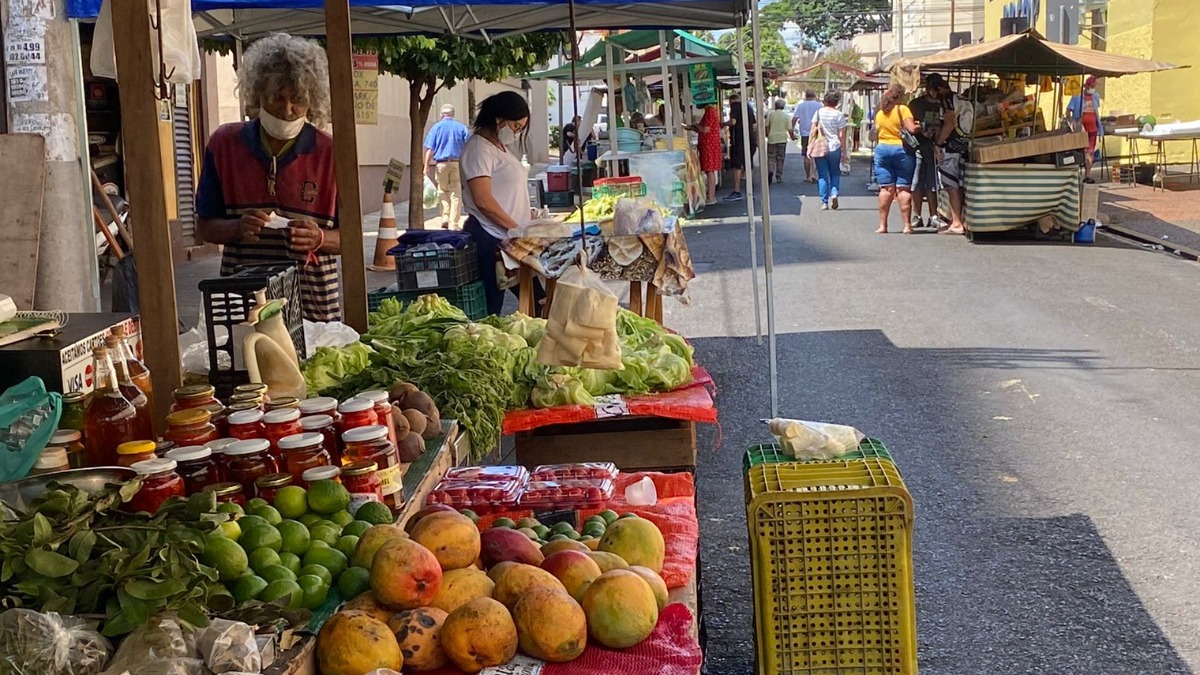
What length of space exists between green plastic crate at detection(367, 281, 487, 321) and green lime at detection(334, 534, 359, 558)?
490 centimetres

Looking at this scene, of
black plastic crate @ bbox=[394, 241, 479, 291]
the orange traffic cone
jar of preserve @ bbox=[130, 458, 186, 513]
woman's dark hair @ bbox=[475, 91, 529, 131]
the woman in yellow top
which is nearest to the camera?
jar of preserve @ bbox=[130, 458, 186, 513]

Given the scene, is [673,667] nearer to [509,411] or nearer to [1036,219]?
[509,411]

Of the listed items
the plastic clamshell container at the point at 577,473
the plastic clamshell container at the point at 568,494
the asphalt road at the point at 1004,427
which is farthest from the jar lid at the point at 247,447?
the asphalt road at the point at 1004,427

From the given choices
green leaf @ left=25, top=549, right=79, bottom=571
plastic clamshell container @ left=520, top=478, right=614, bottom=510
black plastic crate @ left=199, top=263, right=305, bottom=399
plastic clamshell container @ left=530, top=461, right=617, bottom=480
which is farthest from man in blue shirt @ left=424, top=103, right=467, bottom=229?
green leaf @ left=25, top=549, right=79, bottom=571

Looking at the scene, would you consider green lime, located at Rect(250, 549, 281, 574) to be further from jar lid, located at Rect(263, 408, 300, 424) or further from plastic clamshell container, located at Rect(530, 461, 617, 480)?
plastic clamshell container, located at Rect(530, 461, 617, 480)

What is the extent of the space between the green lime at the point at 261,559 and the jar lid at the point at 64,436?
740 mm

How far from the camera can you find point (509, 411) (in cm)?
549

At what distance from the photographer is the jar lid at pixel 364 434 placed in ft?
9.98

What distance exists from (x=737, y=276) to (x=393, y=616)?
441 inches

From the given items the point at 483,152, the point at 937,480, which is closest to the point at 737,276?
the point at 483,152

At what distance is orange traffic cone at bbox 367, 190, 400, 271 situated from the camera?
1413 cm

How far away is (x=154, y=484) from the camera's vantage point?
2.69 meters

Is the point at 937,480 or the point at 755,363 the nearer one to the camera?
the point at 937,480

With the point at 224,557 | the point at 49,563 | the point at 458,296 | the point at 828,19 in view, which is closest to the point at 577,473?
the point at 224,557
